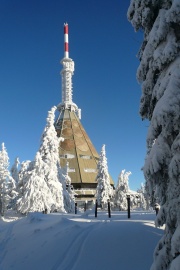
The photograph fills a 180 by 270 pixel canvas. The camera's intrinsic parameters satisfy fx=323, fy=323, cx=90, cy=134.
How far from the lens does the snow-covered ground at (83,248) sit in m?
9.89

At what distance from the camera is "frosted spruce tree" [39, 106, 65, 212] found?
39.4 metres

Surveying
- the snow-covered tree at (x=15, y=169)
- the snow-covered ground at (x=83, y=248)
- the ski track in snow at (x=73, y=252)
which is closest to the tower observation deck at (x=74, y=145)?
the snow-covered tree at (x=15, y=169)

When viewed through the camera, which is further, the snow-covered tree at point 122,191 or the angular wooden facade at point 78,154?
the angular wooden facade at point 78,154

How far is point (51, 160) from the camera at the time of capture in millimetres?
39812

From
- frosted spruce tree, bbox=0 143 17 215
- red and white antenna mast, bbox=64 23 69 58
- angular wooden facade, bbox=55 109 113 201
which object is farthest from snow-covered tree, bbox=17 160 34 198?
red and white antenna mast, bbox=64 23 69 58

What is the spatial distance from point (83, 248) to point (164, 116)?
6.28 m

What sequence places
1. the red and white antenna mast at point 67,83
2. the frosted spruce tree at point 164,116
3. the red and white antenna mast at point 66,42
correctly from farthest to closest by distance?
the red and white antenna mast at point 67,83
the red and white antenna mast at point 66,42
the frosted spruce tree at point 164,116

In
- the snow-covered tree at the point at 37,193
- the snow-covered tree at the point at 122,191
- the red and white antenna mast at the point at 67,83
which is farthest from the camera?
the red and white antenna mast at the point at 67,83

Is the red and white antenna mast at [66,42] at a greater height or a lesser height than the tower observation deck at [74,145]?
greater

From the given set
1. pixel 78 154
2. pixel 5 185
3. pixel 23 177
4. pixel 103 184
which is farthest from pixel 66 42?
pixel 23 177

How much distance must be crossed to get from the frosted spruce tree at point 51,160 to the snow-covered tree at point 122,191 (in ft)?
95.5

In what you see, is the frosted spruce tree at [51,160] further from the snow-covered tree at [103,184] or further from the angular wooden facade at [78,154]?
the angular wooden facade at [78,154]

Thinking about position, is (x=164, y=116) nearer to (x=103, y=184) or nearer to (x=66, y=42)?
(x=103, y=184)

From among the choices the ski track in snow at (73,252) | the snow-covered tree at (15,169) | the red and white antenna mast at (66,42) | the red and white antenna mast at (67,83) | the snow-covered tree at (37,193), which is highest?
the red and white antenna mast at (66,42)
